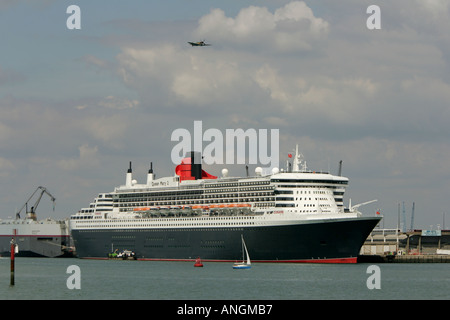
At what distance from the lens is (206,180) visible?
115 m

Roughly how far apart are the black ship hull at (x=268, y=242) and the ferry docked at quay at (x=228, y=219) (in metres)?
0.11

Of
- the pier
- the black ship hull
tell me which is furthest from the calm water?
the pier

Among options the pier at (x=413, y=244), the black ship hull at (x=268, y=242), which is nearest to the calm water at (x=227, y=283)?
the black ship hull at (x=268, y=242)

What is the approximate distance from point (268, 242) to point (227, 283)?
2435cm

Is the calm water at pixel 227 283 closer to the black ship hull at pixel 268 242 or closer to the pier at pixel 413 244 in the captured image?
the black ship hull at pixel 268 242

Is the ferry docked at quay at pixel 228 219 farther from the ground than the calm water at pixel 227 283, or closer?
farther from the ground

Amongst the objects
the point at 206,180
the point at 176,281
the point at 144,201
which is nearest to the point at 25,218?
the point at 144,201

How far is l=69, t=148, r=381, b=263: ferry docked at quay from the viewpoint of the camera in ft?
328

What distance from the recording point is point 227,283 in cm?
7850

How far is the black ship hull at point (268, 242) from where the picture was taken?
99312 millimetres

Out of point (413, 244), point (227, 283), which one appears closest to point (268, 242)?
point (227, 283)

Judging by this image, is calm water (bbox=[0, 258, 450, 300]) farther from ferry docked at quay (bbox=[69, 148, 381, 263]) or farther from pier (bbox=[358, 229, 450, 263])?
pier (bbox=[358, 229, 450, 263])

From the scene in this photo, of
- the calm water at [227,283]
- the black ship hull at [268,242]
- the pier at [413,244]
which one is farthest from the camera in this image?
the pier at [413,244]
